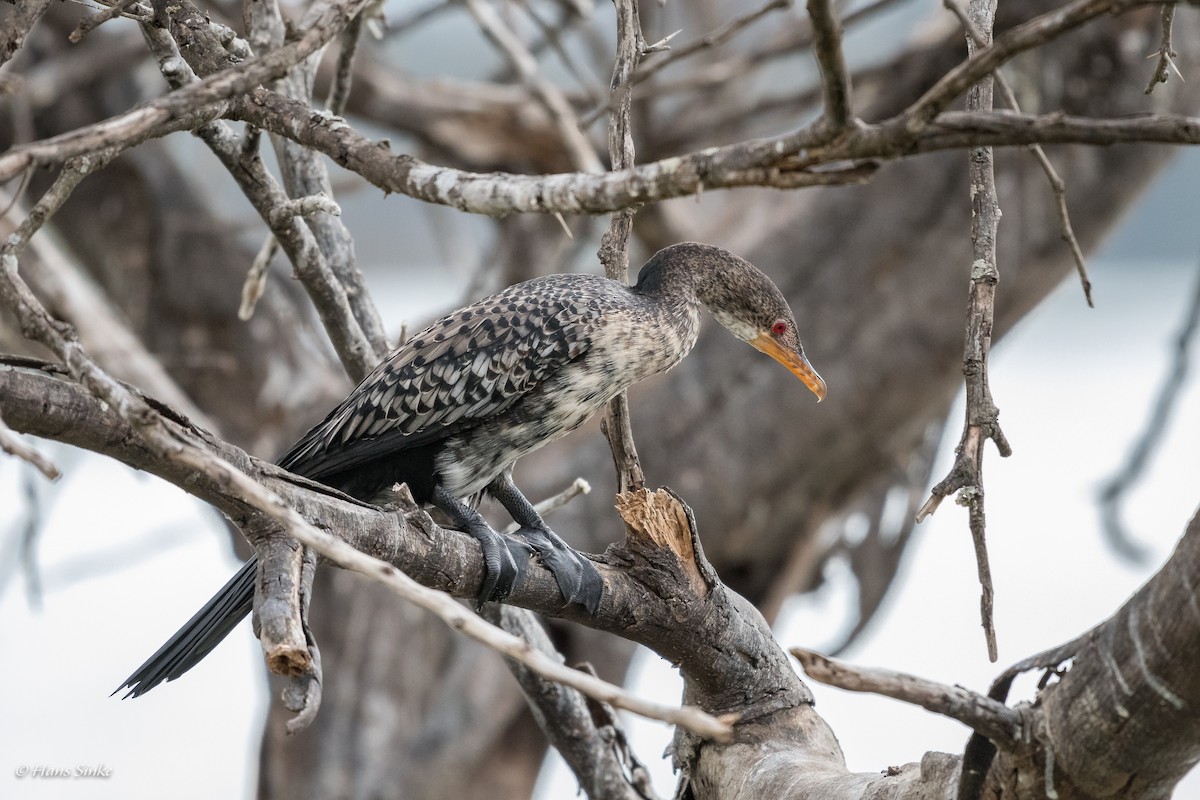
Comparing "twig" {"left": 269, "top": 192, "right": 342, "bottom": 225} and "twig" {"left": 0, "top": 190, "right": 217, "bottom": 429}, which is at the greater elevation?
"twig" {"left": 0, "top": 190, "right": 217, "bottom": 429}

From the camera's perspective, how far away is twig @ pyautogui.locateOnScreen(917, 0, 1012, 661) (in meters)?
1.74

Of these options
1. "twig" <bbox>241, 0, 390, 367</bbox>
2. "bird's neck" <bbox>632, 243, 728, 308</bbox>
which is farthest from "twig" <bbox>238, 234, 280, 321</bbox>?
"bird's neck" <bbox>632, 243, 728, 308</bbox>

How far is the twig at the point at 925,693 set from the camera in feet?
4.79

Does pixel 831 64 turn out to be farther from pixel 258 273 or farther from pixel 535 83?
pixel 535 83

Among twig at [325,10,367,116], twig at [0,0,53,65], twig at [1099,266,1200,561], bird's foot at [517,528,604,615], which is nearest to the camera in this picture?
twig at [0,0,53,65]

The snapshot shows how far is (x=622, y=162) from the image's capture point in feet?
8.07

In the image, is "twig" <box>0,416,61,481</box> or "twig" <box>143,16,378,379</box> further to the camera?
"twig" <box>143,16,378,379</box>

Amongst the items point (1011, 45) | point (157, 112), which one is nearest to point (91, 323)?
point (157, 112)

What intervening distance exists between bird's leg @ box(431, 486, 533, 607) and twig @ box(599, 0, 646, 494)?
254 mm

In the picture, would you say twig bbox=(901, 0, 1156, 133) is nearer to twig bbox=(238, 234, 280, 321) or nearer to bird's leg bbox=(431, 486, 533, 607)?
bird's leg bbox=(431, 486, 533, 607)

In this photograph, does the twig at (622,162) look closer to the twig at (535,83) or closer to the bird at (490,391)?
the bird at (490,391)

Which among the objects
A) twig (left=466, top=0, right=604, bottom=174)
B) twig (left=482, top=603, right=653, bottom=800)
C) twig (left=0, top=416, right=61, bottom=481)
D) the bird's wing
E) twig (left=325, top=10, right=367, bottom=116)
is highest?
Result: twig (left=466, top=0, right=604, bottom=174)

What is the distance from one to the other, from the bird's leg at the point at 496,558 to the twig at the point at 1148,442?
268 cm

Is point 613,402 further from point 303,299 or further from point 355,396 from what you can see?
point 303,299
